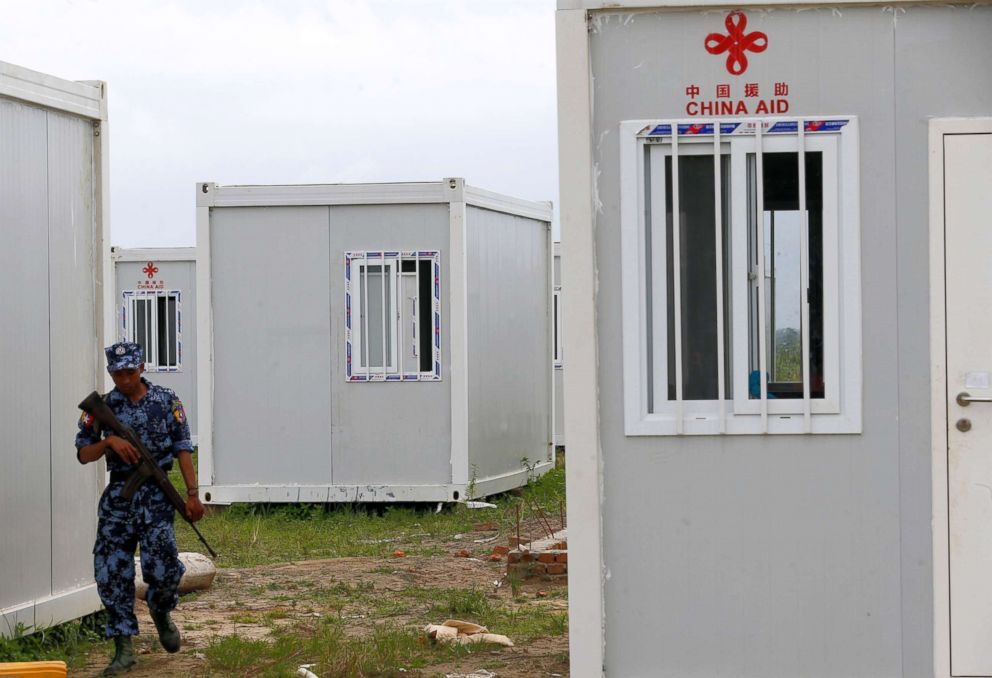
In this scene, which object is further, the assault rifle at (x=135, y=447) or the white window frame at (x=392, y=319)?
the white window frame at (x=392, y=319)

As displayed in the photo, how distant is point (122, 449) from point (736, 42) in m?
3.41

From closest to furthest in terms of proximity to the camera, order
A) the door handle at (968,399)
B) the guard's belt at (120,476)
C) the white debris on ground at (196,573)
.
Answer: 1. the door handle at (968,399)
2. the guard's belt at (120,476)
3. the white debris on ground at (196,573)

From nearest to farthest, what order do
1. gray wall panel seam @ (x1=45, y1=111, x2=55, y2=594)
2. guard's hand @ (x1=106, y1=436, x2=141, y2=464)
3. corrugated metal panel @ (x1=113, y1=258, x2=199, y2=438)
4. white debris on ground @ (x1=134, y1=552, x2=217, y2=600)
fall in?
guard's hand @ (x1=106, y1=436, x2=141, y2=464), gray wall panel seam @ (x1=45, y1=111, x2=55, y2=594), white debris on ground @ (x1=134, y1=552, x2=217, y2=600), corrugated metal panel @ (x1=113, y1=258, x2=199, y2=438)

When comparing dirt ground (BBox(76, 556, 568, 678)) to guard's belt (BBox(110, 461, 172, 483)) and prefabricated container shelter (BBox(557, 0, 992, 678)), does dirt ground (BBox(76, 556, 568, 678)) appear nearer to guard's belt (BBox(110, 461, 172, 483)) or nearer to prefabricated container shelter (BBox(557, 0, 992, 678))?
guard's belt (BBox(110, 461, 172, 483))

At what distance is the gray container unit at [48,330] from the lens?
715cm

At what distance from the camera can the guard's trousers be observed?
6.99 m

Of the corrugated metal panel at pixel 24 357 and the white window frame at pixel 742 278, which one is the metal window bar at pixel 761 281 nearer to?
the white window frame at pixel 742 278

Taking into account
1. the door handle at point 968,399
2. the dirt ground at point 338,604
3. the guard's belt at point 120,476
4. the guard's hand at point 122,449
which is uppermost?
the door handle at point 968,399

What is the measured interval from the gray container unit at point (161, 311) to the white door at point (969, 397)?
16620 mm

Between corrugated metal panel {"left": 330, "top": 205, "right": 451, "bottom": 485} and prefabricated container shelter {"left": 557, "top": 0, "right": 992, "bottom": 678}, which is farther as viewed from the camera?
corrugated metal panel {"left": 330, "top": 205, "right": 451, "bottom": 485}

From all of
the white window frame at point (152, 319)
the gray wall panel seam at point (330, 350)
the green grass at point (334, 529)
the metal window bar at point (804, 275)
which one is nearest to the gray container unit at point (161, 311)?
the white window frame at point (152, 319)

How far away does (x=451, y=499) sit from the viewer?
13086 millimetres

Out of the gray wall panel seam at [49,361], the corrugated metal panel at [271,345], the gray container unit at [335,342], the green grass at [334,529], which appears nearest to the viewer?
the gray wall panel seam at [49,361]

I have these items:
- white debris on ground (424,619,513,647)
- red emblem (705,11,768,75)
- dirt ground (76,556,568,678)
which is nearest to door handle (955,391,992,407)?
red emblem (705,11,768,75)
